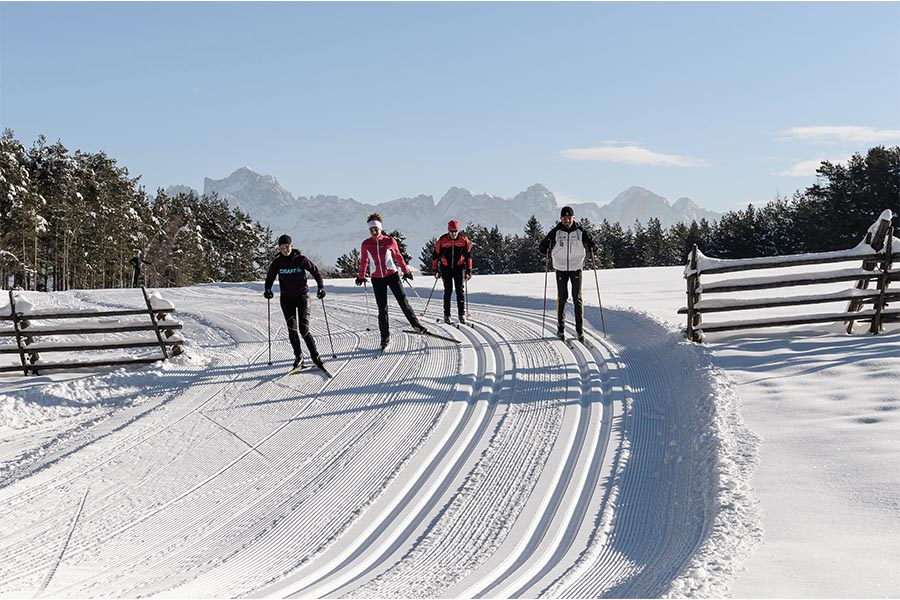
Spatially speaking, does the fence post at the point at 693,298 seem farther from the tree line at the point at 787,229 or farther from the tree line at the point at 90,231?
the tree line at the point at 90,231

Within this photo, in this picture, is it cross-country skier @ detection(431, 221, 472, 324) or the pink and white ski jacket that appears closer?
the pink and white ski jacket

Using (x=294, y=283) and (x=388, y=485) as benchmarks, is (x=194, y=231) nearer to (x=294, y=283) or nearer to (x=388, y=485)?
(x=294, y=283)

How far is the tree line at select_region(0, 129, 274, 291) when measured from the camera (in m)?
52.1

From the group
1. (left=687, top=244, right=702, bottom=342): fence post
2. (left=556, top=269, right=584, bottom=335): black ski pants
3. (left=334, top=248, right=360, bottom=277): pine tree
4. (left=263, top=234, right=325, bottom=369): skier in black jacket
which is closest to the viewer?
(left=263, top=234, right=325, bottom=369): skier in black jacket

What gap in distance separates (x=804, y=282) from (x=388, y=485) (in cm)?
727

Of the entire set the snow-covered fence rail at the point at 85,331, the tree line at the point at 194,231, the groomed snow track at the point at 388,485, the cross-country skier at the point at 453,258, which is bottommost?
the groomed snow track at the point at 388,485

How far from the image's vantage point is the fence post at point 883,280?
33.8ft

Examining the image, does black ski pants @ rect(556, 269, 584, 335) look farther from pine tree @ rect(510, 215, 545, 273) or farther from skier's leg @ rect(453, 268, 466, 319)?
pine tree @ rect(510, 215, 545, 273)

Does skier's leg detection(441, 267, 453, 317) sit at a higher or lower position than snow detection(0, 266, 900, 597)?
higher

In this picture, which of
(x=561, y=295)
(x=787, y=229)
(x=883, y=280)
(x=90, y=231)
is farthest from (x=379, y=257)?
(x=90, y=231)

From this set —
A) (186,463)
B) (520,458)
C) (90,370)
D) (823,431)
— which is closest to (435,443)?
(520,458)

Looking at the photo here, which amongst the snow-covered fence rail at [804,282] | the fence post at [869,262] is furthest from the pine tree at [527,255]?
the snow-covered fence rail at [804,282]

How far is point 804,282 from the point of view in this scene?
34.2ft

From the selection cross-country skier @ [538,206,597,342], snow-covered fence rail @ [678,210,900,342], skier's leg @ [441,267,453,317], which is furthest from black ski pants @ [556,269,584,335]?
skier's leg @ [441,267,453,317]
